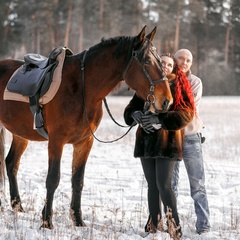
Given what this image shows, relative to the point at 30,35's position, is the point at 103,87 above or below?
below

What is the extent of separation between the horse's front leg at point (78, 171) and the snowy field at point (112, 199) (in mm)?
128

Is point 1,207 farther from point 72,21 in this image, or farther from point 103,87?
point 72,21

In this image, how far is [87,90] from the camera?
183 inches

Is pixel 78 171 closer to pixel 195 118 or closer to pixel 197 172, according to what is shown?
pixel 197 172

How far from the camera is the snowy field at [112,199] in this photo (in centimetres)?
446

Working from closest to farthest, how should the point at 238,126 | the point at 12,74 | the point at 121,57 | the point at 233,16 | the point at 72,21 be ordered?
the point at 121,57 → the point at 12,74 → the point at 238,126 → the point at 72,21 → the point at 233,16

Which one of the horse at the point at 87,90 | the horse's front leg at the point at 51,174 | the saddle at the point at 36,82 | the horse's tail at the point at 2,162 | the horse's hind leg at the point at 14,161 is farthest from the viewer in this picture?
the horse's tail at the point at 2,162

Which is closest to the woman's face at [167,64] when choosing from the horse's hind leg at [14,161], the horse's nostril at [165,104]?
the horse's nostril at [165,104]

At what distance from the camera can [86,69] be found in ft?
15.4

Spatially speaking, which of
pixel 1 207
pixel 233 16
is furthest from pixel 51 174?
pixel 233 16

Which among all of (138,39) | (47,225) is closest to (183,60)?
(138,39)

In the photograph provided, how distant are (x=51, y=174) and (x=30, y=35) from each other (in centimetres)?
3894

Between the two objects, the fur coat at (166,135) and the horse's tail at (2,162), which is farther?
the horse's tail at (2,162)

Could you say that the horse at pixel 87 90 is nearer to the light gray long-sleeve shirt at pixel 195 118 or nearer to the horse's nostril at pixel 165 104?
the horse's nostril at pixel 165 104
